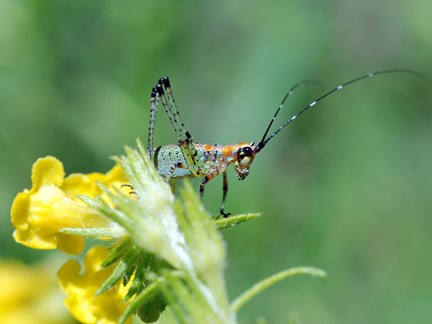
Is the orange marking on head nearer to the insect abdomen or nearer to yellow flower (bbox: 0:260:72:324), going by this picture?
the insect abdomen

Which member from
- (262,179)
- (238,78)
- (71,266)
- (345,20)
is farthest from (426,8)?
(71,266)

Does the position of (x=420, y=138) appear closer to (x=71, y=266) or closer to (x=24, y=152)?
(x=24, y=152)

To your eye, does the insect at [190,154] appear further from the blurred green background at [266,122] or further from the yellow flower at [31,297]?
the blurred green background at [266,122]

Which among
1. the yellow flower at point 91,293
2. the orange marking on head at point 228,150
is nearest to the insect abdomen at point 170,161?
the orange marking on head at point 228,150

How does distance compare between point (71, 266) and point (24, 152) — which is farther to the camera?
point (24, 152)

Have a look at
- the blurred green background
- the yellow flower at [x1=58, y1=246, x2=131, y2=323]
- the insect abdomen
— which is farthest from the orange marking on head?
the blurred green background

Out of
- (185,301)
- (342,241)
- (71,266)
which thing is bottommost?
(342,241)
